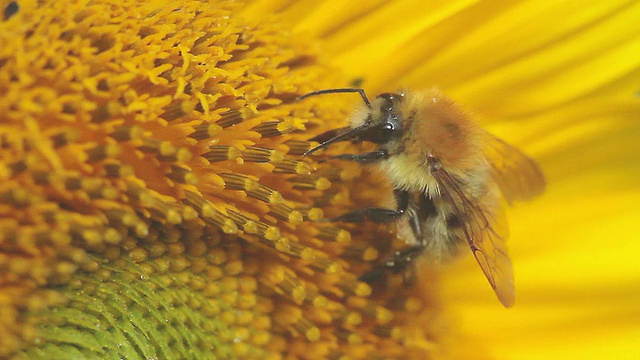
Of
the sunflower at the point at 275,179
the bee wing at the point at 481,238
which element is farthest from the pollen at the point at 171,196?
the bee wing at the point at 481,238

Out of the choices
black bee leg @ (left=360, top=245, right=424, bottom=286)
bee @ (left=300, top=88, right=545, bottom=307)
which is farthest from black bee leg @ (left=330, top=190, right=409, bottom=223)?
black bee leg @ (left=360, top=245, right=424, bottom=286)

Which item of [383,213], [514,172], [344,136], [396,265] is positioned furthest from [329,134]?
[514,172]

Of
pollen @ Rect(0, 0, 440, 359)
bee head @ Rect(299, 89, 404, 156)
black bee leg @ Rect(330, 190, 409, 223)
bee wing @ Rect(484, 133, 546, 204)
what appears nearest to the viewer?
pollen @ Rect(0, 0, 440, 359)

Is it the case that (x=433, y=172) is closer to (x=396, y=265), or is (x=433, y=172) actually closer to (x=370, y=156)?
(x=370, y=156)

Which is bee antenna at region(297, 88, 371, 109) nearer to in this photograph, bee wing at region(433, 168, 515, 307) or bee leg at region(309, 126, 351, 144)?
bee leg at region(309, 126, 351, 144)

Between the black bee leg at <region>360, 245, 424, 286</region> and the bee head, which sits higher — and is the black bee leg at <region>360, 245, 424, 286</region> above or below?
below

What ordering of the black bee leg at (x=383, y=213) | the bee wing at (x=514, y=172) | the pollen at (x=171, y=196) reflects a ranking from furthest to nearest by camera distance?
the bee wing at (x=514, y=172)
the black bee leg at (x=383, y=213)
the pollen at (x=171, y=196)

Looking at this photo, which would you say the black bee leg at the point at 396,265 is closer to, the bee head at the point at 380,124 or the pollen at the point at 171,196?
the pollen at the point at 171,196

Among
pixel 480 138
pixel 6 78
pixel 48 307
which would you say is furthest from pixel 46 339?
pixel 480 138

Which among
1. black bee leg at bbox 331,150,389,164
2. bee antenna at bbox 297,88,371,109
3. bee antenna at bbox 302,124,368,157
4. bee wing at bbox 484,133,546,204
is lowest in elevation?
black bee leg at bbox 331,150,389,164
